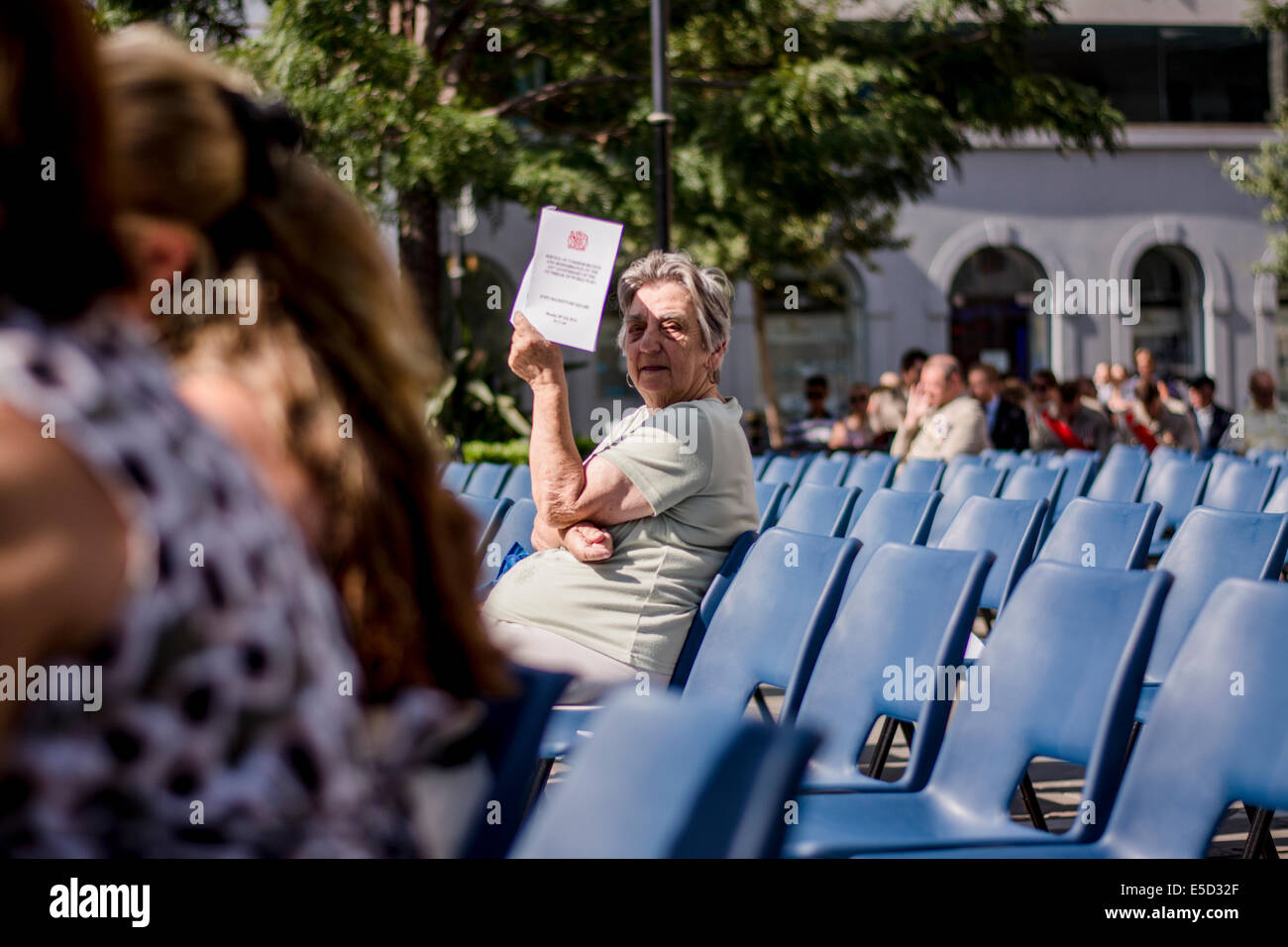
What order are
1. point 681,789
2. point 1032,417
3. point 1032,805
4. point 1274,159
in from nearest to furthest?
point 681,789
point 1032,805
point 1032,417
point 1274,159

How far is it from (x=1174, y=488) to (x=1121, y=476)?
36 cm

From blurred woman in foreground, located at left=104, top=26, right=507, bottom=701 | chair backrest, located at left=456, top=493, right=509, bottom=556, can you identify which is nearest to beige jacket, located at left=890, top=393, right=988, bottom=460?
chair backrest, located at left=456, top=493, right=509, bottom=556

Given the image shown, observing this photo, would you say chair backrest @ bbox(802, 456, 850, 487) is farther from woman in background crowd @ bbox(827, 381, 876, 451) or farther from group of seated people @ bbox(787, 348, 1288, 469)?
woman in background crowd @ bbox(827, 381, 876, 451)

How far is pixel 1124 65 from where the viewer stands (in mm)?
25578

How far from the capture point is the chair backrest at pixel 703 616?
3.44 metres

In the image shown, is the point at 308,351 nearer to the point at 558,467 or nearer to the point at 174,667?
the point at 174,667

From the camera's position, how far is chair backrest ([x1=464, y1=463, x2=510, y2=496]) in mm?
6530

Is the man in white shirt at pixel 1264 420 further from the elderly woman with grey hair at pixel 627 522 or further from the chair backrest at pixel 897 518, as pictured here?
the elderly woman with grey hair at pixel 627 522

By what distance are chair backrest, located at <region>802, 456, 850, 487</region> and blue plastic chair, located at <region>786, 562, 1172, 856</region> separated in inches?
182

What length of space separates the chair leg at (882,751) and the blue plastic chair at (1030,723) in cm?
54

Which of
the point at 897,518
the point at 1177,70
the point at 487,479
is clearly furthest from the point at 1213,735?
the point at 1177,70

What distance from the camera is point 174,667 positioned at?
1009 mm

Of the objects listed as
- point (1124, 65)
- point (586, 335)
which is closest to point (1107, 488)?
point (586, 335)

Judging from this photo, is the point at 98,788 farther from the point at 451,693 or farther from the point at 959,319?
the point at 959,319
